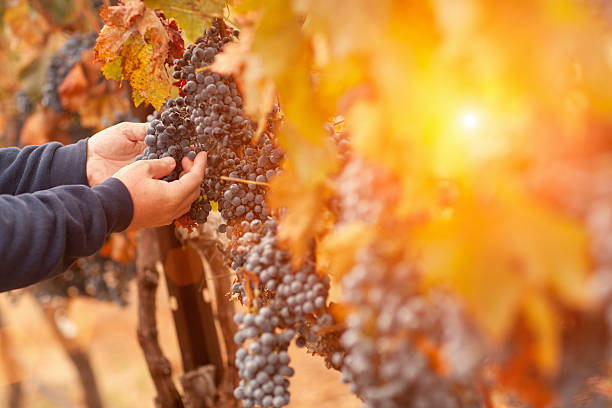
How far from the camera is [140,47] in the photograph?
0.77m

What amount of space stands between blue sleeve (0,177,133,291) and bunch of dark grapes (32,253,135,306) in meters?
1.45

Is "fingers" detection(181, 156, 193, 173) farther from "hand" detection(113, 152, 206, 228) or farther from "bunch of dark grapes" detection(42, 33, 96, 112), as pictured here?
"bunch of dark grapes" detection(42, 33, 96, 112)

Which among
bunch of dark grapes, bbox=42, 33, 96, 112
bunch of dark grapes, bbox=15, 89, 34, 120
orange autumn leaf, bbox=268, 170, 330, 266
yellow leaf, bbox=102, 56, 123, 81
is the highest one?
bunch of dark grapes, bbox=15, 89, 34, 120

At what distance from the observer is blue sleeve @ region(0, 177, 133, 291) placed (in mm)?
647

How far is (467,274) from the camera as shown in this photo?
1.05 feet

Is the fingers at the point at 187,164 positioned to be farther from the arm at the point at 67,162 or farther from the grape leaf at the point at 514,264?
the grape leaf at the point at 514,264

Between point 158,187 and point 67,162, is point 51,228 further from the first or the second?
point 67,162

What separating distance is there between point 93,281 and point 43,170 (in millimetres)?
1302

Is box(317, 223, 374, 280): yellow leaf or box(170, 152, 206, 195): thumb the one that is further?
box(170, 152, 206, 195): thumb

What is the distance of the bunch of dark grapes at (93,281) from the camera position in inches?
82.0

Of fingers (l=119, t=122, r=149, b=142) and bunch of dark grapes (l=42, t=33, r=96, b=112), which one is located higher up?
bunch of dark grapes (l=42, t=33, r=96, b=112)

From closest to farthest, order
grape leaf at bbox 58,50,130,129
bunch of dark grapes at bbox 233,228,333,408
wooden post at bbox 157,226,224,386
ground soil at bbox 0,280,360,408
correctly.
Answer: bunch of dark grapes at bbox 233,228,333,408 < wooden post at bbox 157,226,224,386 < grape leaf at bbox 58,50,130,129 < ground soil at bbox 0,280,360,408

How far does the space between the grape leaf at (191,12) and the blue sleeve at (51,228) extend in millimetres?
242

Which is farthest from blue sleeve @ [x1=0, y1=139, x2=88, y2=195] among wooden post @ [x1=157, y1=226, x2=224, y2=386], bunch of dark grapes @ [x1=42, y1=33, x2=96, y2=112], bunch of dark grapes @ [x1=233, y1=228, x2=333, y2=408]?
bunch of dark grapes @ [x1=42, y1=33, x2=96, y2=112]
